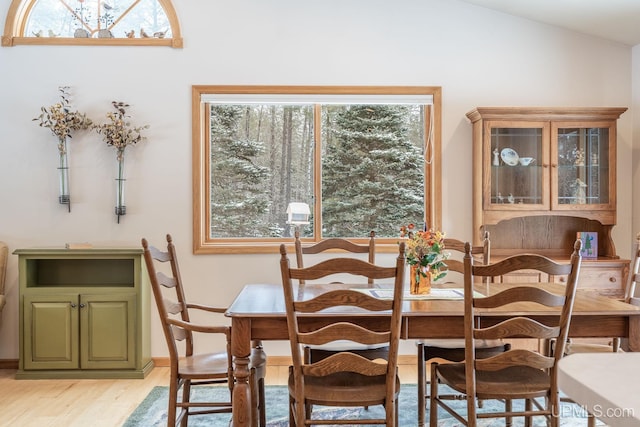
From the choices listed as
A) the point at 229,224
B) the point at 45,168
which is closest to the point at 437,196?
the point at 229,224

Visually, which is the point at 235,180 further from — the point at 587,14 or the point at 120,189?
the point at 587,14

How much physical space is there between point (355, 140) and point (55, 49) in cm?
243

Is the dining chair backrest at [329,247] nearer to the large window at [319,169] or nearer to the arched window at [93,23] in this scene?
the large window at [319,169]

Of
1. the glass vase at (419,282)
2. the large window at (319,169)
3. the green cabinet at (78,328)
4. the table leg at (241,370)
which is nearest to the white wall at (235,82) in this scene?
the large window at (319,169)

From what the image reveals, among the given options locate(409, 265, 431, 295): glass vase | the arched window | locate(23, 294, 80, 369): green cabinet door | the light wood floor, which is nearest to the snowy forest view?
the arched window

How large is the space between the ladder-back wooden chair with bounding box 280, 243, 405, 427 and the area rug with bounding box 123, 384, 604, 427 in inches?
37.1

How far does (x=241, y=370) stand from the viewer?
2291 mm

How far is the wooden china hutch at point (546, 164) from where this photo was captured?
13.3 feet

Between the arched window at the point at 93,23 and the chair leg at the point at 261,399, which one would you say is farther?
the arched window at the point at 93,23

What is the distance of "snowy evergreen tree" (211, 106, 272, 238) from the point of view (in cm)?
444

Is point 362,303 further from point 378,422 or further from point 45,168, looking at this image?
point 45,168

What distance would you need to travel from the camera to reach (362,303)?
2141mm

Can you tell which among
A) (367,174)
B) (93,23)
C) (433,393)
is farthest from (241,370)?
(93,23)

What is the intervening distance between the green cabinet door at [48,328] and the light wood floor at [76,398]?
0.47ft
